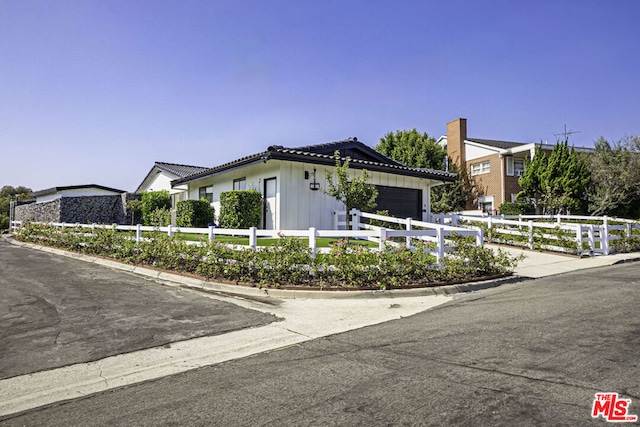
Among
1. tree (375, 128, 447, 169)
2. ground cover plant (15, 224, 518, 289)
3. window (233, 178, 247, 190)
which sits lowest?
ground cover plant (15, 224, 518, 289)

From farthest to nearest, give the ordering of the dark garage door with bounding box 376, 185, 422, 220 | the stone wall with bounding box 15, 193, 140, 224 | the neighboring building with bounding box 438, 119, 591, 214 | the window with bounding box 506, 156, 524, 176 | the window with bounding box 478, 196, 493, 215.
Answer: the window with bounding box 478, 196, 493, 215 < the window with bounding box 506, 156, 524, 176 < the neighboring building with bounding box 438, 119, 591, 214 < the stone wall with bounding box 15, 193, 140, 224 < the dark garage door with bounding box 376, 185, 422, 220

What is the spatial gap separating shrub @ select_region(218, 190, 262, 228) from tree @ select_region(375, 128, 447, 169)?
755 inches

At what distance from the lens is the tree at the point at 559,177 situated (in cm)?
2470

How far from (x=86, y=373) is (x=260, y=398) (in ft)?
6.71

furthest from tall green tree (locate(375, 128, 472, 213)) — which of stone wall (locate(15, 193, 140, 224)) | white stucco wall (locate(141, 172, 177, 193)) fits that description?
stone wall (locate(15, 193, 140, 224))

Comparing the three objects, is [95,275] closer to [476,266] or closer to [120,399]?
[120,399]

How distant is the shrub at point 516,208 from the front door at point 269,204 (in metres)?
18.3

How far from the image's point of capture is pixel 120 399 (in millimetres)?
3461

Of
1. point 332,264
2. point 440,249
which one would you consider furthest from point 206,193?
point 440,249

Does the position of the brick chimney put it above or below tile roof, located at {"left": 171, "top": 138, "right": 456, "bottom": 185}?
above

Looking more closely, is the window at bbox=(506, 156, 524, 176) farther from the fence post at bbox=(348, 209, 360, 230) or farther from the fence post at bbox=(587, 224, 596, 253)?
the fence post at bbox=(348, 209, 360, 230)

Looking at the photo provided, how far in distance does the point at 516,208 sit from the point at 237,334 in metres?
25.5

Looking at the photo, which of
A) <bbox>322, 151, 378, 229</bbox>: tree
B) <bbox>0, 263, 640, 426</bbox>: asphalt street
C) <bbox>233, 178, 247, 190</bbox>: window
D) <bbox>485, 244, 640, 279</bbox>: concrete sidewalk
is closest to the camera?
<bbox>0, 263, 640, 426</bbox>: asphalt street

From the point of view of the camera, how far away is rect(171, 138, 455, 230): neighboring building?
47.5 feet
